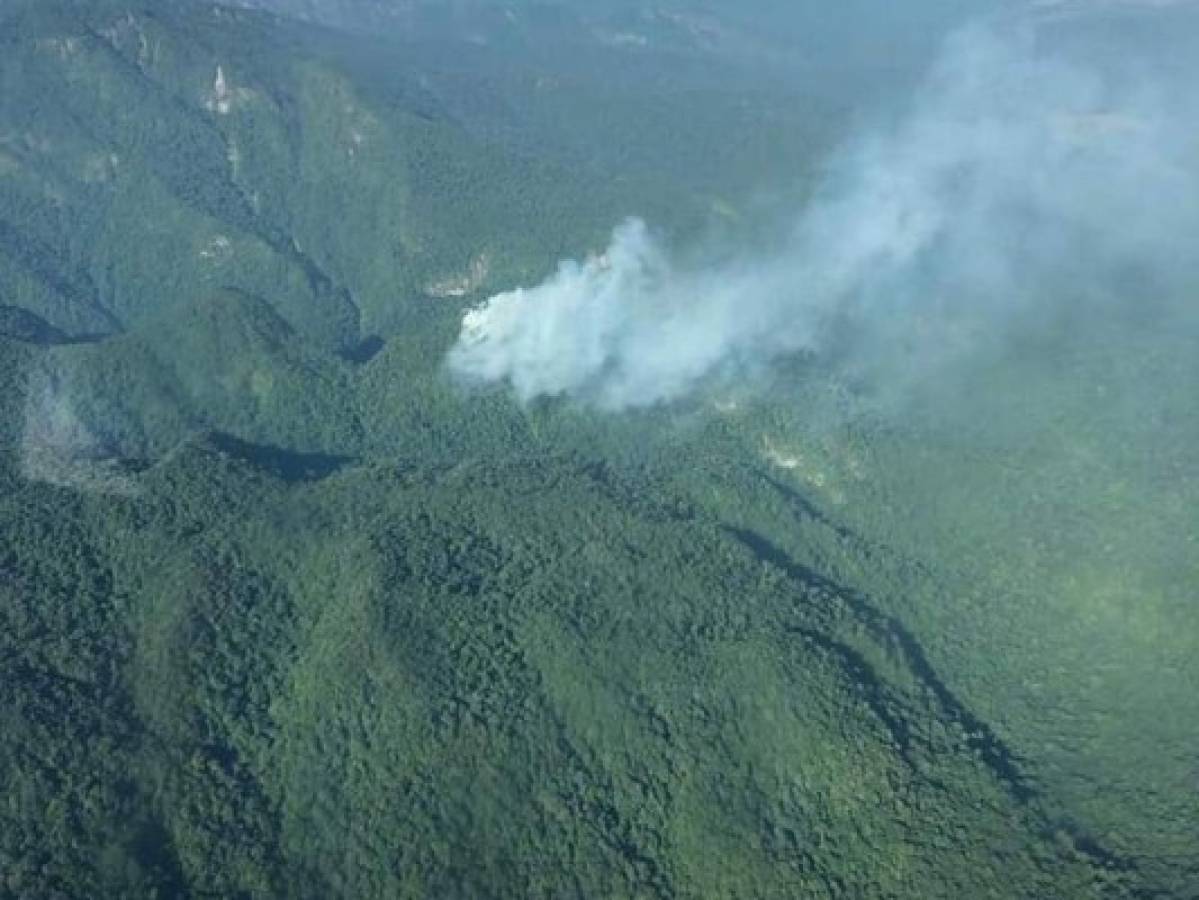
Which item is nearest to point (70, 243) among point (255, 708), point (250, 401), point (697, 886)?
point (250, 401)

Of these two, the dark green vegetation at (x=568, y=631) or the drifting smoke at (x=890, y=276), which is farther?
the drifting smoke at (x=890, y=276)

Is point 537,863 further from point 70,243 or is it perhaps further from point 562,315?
point 70,243

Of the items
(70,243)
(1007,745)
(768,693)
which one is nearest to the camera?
(768,693)

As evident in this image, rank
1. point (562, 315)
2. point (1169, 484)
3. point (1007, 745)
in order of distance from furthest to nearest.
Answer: point (562, 315) < point (1169, 484) < point (1007, 745)

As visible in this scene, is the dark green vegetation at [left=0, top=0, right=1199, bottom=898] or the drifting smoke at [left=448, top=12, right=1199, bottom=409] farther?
the drifting smoke at [left=448, top=12, right=1199, bottom=409]
